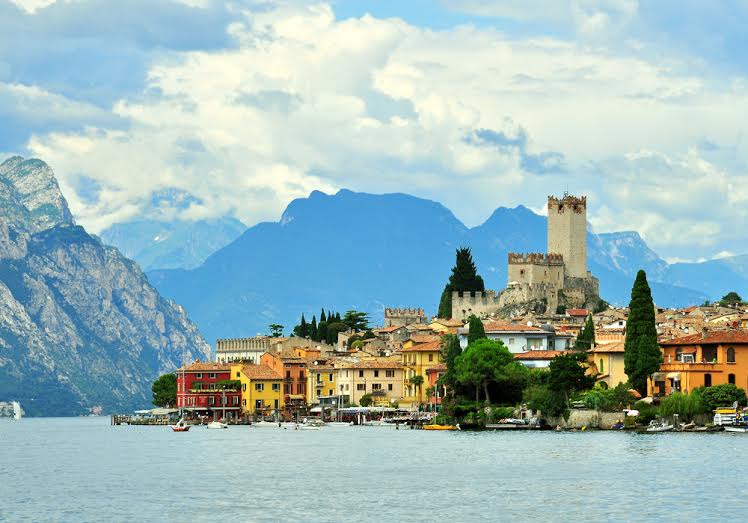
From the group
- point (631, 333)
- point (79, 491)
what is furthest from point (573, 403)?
point (79, 491)

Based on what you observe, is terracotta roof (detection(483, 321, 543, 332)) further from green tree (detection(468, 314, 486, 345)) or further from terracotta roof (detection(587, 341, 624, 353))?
terracotta roof (detection(587, 341, 624, 353))

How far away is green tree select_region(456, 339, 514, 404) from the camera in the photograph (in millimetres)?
119125

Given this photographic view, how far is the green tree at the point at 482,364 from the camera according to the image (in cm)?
11912

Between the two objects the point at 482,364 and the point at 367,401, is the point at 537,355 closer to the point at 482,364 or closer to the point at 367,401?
the point at 482,364

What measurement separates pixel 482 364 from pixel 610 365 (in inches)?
409

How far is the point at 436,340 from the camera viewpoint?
523ft

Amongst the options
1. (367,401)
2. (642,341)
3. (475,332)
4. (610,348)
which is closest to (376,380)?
(367,401)

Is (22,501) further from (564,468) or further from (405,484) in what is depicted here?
(564,468)

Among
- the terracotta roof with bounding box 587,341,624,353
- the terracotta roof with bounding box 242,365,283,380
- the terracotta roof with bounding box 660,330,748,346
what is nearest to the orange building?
the terracotta roof with bounding box 660,330,748,346

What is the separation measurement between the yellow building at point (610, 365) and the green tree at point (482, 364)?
7394 mm

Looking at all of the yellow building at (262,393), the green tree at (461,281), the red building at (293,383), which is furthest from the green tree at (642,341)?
the green tree at (461,281)

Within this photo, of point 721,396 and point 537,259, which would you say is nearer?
point 721,396

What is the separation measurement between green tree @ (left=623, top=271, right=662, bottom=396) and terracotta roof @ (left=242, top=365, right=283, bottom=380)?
249ft

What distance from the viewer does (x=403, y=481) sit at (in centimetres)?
7144
